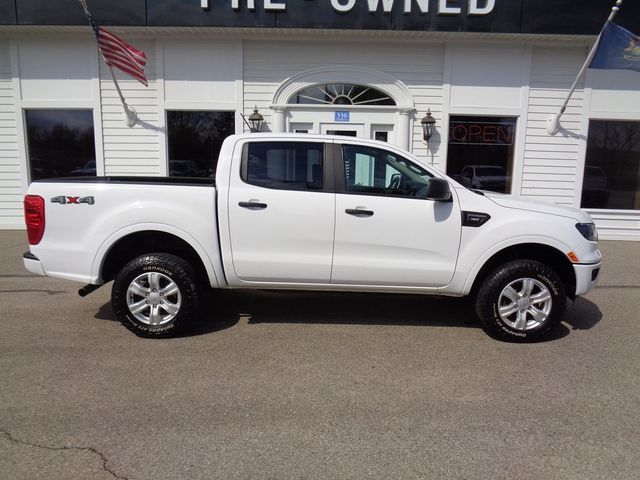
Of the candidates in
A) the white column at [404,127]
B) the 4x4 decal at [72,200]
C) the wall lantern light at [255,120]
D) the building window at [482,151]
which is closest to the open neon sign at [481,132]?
the building window at [482,151]

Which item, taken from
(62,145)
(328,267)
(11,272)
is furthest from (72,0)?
(328,267)

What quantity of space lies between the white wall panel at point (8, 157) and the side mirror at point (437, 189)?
10.6 m

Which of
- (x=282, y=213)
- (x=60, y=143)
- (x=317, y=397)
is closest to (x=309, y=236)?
(x=282, y=213)

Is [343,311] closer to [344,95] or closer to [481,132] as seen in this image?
[344,95]

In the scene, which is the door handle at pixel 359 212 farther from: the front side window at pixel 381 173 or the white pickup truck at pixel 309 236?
the front side window at pixel 381 173

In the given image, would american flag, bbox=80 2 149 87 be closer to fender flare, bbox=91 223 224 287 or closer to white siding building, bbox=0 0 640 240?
white siding building, bbox=0 0 640 240

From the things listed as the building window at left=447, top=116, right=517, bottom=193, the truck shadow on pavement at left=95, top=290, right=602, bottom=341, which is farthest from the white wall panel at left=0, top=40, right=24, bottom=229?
the building window at left=447, top=116, right=517, bottom=193

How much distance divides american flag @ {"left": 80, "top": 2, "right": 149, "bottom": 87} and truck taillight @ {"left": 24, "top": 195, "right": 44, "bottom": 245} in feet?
17.5

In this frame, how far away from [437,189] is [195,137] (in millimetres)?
7877

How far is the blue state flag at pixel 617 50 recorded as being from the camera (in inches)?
336

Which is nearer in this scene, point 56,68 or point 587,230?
point 587,230

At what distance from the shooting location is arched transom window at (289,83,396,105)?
34.6 feet

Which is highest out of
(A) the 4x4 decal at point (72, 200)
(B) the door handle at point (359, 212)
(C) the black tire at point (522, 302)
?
(A) the 4x4 decal at point (72, 200)

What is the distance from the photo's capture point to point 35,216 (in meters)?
4.40
